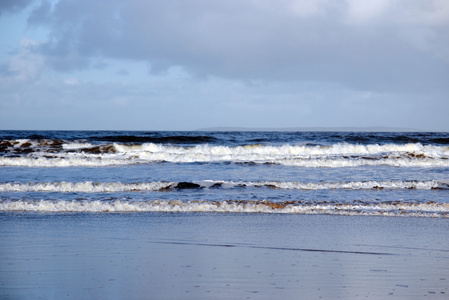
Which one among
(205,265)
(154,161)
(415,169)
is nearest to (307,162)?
(415,169)

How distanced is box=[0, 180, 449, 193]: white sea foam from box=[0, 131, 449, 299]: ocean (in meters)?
0.03

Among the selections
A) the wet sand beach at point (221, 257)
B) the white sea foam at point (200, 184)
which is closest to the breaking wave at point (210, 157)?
the white sea foam at point (200, 184)

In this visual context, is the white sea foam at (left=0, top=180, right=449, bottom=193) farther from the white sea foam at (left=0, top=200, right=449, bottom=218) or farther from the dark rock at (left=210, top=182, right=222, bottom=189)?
the white sea foam at (left=0, top=200, right=449, bottom=218)

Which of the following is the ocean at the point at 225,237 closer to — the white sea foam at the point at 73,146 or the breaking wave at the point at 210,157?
the breaking wave at the point at 210,157

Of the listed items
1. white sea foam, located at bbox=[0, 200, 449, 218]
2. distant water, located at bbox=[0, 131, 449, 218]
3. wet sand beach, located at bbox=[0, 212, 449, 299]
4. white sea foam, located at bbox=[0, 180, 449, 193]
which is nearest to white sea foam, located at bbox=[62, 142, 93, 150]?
distant water, located at bbox=[0, 131, 449, 218]

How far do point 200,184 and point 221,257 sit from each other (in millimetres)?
6618

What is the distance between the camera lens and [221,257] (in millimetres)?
4969

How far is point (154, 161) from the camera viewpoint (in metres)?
18.3

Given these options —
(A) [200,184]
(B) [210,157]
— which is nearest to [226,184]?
(A) [200,184]

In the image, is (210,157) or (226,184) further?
(210,157)

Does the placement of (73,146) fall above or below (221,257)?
above

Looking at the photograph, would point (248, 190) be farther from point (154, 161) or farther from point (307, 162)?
point (154, 161)

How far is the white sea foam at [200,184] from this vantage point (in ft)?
35.0

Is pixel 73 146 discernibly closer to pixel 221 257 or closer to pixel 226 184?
pixel 226 184
